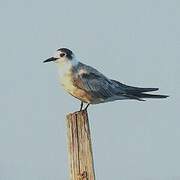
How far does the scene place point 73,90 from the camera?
41.5 feet

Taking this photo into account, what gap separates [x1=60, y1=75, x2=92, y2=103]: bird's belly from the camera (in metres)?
12.6

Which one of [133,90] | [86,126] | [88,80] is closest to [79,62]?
[88,80]

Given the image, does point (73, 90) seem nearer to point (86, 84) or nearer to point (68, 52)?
point (86, 84)

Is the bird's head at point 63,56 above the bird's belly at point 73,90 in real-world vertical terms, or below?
above

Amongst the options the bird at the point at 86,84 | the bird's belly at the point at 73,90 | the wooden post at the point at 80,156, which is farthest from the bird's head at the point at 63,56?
the wooden post at the point at 80,156

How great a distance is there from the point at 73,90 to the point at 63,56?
644 millimetres

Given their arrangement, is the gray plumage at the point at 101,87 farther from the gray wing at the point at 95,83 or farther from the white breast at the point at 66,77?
the white breast at the point at 66,77

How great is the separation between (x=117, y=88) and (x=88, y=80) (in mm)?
1066

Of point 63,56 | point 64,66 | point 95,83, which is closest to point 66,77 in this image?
point 64,66

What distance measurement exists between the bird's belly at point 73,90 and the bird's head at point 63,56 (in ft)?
1.01

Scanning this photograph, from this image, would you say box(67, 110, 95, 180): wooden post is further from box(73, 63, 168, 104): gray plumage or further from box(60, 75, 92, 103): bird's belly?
box(73, 63, 168, 104): gray plumage

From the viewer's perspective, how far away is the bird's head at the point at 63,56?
12.6 meters

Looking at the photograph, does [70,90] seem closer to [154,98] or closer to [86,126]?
[154,98]

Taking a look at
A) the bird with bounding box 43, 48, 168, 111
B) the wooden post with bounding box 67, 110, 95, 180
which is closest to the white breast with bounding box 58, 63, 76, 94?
the bird with bounding box 43, 48, 168, 111
